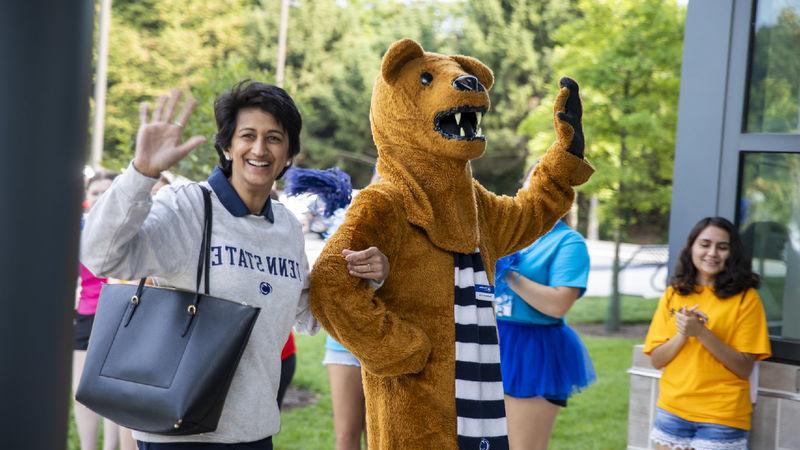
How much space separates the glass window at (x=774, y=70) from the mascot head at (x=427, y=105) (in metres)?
2.13

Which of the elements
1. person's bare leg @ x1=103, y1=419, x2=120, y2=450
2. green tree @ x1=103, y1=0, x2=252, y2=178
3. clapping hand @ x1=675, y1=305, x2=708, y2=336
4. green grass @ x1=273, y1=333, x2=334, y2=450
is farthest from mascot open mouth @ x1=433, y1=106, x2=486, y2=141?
green tree @ x1=103, y1=0, x2=252, y2=178

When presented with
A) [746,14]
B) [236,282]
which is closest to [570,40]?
[746,14]

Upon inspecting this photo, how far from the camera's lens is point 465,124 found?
295cm

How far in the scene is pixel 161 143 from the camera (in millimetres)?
2102

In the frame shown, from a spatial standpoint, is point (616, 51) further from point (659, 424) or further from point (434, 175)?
point (434, 175)

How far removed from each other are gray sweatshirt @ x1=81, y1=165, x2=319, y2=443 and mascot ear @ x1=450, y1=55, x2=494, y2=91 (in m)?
0.85

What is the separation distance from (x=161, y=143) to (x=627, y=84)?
→ 9983mm

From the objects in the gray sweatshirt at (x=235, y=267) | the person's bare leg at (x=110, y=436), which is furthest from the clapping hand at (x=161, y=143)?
the person's bare leg at (x=110, y=436)

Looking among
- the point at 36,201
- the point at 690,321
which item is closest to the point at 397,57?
the point at 690,321

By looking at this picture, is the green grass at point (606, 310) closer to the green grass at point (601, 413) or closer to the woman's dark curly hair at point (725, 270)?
the green grass at point (601, 413)

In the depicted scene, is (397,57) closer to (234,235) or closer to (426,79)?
(426,79)

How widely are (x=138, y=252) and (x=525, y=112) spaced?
21.2 meters

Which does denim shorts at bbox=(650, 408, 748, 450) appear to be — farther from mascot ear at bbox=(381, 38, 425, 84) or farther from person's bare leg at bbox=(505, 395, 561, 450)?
mascot ear at bbox=(381, 38, 425, 84)

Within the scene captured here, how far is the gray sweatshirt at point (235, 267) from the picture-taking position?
2.31 metres
